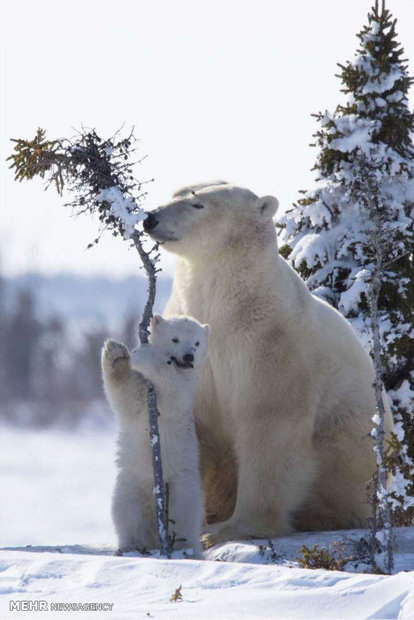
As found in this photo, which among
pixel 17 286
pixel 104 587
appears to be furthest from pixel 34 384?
pixel 104 587

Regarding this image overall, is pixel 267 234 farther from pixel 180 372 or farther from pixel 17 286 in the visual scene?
pixel 17 286

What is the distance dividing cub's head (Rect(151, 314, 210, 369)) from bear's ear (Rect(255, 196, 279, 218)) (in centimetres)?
105

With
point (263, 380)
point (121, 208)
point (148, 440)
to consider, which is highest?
point (121, 208)

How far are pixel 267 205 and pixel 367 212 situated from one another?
322cm

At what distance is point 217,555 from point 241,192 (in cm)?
241

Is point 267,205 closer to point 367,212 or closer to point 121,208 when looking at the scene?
point 121,208

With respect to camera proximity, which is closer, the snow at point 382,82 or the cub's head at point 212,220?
the cub's head at point 212,220

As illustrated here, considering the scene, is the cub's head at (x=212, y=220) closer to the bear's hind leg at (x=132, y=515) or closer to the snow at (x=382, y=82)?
the bear's hind leg at (x=132, y=515)

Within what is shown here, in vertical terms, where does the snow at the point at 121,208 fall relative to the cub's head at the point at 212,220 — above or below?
below

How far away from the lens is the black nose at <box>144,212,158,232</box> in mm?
7227

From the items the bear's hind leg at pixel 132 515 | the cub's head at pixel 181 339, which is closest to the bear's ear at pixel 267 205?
the cub's head at pixel 181 339

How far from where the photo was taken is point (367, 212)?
10586 millimetres

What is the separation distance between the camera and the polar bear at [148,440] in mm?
6555

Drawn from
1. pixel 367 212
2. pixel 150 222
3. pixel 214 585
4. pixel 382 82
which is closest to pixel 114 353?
pixel 150 222
